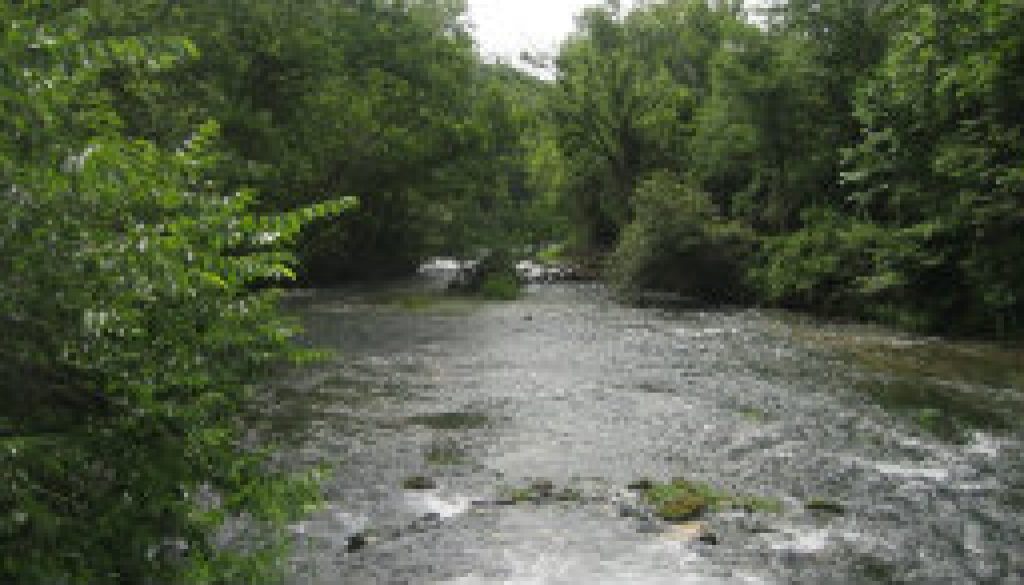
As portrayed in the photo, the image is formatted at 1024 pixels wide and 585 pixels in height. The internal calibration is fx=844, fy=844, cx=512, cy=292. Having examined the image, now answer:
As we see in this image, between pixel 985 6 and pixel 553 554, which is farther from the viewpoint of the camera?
pixel 985 6

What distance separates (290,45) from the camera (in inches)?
1375

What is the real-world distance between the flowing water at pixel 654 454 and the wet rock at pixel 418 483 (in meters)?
0.08

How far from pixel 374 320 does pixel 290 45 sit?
1563cm

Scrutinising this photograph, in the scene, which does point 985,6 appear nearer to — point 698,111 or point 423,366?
point 423,366

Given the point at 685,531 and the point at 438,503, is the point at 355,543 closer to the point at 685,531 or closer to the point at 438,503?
the point at 438,503

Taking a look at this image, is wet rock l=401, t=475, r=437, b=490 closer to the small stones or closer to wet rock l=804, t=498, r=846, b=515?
the small stones

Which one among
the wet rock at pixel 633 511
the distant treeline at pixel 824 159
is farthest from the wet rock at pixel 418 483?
the distant treeline at pixel 824 159

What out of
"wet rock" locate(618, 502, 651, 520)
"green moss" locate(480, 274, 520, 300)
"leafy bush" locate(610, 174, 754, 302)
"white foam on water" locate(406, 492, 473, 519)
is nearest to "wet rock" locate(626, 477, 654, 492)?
"wet rock" locate(618, 502, 651, 520)

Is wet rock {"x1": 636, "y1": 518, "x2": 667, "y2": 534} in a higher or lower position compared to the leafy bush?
lower

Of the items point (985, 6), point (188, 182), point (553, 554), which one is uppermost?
point (985, 6)

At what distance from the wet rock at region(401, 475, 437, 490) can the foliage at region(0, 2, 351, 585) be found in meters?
4.52

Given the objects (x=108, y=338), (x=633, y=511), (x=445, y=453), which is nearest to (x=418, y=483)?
(x=445, y=453)

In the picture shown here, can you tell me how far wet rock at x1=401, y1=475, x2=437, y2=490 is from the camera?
33.0 ft

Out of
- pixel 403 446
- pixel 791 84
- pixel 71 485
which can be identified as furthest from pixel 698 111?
pixel 71 485
